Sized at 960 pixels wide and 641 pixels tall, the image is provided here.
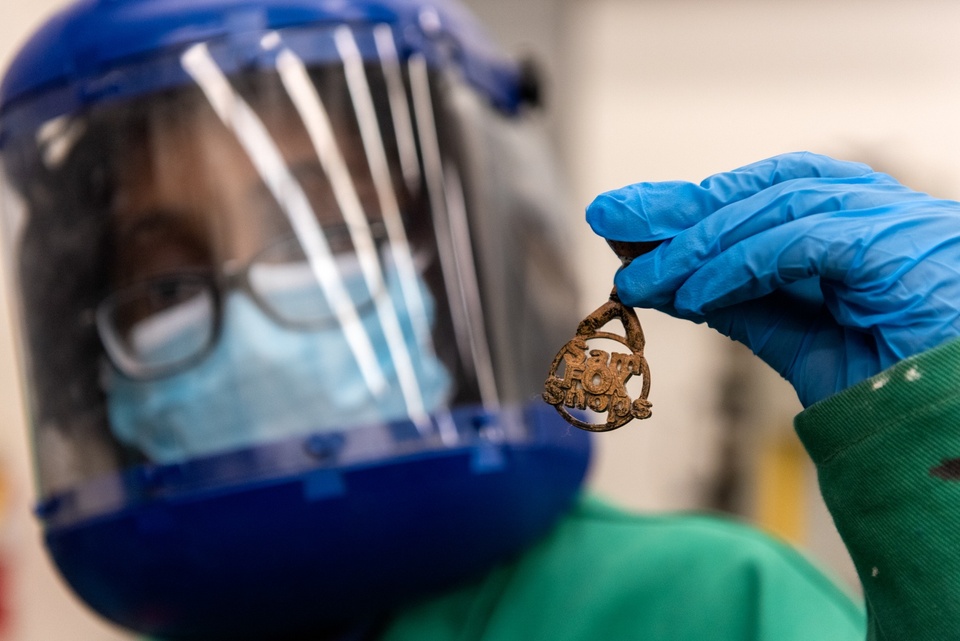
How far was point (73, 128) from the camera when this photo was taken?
1000 millimetres

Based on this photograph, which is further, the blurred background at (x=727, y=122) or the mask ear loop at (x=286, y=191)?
the blurred background at (x=727, y=122)

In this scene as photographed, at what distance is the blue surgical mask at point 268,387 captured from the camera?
0.92 meters

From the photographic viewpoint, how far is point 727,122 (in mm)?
2549

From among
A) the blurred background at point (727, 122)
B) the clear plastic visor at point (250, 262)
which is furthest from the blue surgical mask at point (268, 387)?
the blurred background at point (727, 122)

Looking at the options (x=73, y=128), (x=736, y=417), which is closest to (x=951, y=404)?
Result: (x=73, y=128)

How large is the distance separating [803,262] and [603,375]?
161 mm

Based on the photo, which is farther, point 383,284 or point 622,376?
point 383,284

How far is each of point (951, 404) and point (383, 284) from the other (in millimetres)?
618

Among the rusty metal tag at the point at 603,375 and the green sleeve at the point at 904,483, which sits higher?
the rusty metal tag at the point at 603,375

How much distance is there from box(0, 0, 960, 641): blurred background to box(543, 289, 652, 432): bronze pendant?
1785 mm

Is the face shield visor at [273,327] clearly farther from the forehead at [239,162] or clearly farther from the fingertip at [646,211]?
the fingertip at [646,211]

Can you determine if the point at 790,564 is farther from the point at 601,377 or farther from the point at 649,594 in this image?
the point at 601,377

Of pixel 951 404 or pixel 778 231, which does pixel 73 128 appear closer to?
pixel 778 231

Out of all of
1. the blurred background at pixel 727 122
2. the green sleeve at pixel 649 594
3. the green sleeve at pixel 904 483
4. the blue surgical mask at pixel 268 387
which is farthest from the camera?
the blurred background at pixel 727 122
